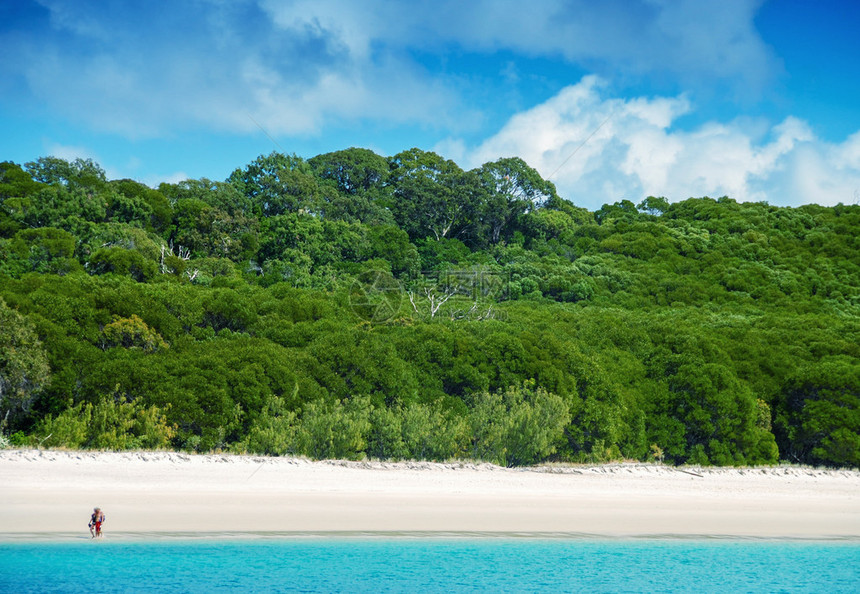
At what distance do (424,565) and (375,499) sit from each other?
3501 millimetres

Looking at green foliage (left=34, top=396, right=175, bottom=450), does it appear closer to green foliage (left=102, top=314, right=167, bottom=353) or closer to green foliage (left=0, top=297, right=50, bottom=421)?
green foliage (left=0, top=297, right=50, bottom=421)

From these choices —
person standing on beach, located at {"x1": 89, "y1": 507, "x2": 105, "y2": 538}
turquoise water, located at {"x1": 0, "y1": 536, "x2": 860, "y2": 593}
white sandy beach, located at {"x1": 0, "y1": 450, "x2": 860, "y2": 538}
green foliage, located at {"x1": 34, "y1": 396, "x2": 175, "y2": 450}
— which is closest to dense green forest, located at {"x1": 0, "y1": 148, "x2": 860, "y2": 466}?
green foliage, located at {"x1": 34, "y1": 396, "x2": 175, "y2": 450}

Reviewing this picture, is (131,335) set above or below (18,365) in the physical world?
above

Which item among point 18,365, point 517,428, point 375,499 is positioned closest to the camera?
point 375,499

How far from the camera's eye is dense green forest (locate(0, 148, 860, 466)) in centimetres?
2358

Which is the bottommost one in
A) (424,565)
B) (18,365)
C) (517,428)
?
(424,565)

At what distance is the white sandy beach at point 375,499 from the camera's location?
1658 cm

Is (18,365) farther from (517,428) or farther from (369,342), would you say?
(517,428)

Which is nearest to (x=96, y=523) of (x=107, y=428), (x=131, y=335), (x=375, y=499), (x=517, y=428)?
(x=375, y=499)

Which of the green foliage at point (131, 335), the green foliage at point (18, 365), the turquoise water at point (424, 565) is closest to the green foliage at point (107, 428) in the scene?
the green foliage at point (18, 365)

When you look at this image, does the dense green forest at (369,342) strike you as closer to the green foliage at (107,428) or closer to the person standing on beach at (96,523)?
the green foliage at (107,428)

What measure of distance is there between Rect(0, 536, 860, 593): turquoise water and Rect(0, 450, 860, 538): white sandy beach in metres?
0.60

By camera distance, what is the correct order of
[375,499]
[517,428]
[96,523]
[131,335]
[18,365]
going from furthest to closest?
[131,335] → [517,428] → [18,365] → [375,499] → [96,523]

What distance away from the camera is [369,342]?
27984 mm
